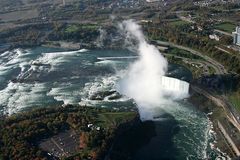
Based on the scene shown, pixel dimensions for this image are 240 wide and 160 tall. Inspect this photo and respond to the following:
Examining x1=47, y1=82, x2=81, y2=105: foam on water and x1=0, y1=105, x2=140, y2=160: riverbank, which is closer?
x1=0, y1=105, x2=140, y2=160: riverbank

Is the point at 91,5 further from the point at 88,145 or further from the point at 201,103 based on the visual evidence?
the point at 88,145

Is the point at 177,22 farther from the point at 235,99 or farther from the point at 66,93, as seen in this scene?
the point at 235,99

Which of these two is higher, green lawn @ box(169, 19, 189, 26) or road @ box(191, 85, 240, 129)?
green lawn @ box(169, 19, 189, 26)

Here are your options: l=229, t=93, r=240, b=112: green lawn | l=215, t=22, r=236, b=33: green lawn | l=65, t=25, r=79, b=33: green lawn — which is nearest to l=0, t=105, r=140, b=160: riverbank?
l=229, t=93, r=240, b=112: green lawn

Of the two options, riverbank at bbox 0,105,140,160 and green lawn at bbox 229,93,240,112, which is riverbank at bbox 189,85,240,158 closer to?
green lawn at bbox 229,93,240,112

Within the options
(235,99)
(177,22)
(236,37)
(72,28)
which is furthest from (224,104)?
(72,28)

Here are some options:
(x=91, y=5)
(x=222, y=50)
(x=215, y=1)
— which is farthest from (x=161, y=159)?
(x=91, y=5)
